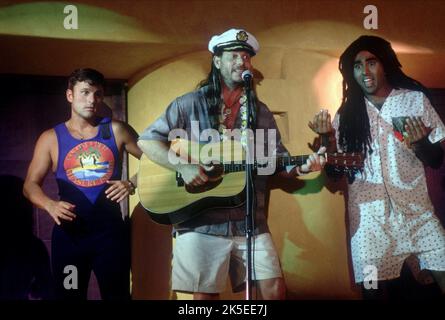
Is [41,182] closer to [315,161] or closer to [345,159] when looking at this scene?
[315,161]

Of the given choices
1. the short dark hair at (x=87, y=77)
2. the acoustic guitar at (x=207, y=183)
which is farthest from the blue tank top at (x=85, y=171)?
the short dark hair at (x=87, y=77)

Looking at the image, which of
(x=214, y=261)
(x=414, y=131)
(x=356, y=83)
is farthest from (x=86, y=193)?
(x=414, y=131)

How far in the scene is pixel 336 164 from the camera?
383 centimetres

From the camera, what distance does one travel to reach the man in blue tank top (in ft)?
12.8

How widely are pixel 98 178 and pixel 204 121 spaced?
2.42 ft

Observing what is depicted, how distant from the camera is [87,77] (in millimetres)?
4102

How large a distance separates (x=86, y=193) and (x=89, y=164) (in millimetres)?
178

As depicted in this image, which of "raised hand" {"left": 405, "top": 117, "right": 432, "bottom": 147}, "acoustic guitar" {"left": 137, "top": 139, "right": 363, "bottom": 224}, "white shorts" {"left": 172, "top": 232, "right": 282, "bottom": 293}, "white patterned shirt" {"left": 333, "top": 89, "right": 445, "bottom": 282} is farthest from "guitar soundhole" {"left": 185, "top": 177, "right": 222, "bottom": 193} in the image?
"raised hand" {"left": 405, "top": 117, "right": 432, "bottom": 147}

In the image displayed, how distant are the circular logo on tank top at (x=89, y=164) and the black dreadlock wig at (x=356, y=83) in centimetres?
150

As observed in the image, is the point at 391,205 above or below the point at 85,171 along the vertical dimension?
below

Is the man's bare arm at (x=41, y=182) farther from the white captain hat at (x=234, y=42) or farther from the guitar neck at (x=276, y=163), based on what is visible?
the white captain hat at (x=234, y=42)

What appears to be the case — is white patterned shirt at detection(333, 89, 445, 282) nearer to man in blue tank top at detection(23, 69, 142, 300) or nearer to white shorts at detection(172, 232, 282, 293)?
white shorts at detection(172, 232, 282, 293)
